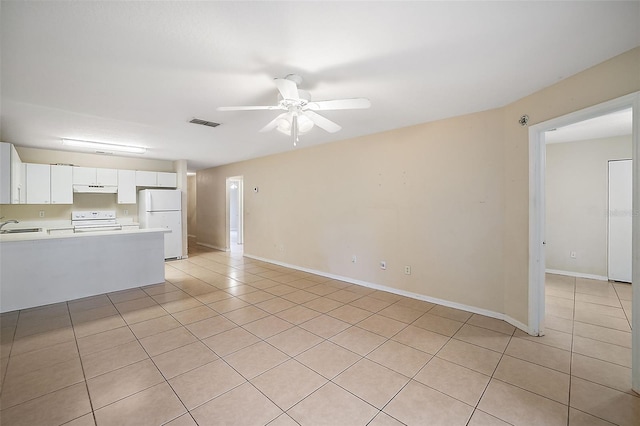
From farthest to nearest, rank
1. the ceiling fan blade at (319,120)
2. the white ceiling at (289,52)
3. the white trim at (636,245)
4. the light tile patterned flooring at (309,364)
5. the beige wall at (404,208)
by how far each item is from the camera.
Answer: the beige wall at (404,208) → the ceiling fan blade at (319,120) → the white trim at (636,245) → the light tile patterned flooring at (309,364) → the white ceiling at (289,52)

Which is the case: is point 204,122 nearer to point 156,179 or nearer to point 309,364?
point 309,364

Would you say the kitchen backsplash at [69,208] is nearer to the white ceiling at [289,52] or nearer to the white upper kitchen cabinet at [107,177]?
the white upper kitchen cabinet at [107,177]

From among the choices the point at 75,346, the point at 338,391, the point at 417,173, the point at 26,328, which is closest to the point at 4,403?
the point at 75,346

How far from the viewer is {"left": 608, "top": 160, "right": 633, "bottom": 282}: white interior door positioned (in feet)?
13.9

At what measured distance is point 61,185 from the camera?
489cm

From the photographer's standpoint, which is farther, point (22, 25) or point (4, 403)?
point (4, 403)

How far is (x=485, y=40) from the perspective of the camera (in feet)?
5.72

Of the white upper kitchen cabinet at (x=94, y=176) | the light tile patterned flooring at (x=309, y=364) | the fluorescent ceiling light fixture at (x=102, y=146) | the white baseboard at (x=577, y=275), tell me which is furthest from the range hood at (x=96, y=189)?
the white baseboard at (x=577, y=275)

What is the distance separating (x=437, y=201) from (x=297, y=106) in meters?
2.27

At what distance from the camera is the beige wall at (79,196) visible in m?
4.82

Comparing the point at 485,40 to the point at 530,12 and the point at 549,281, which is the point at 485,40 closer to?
the point at 530,12

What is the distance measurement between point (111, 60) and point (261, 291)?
3226 mm

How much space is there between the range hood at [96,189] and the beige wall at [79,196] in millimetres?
338

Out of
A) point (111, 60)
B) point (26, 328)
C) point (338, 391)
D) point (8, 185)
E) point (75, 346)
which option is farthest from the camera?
point (8, 185)
